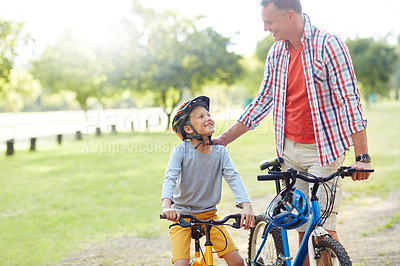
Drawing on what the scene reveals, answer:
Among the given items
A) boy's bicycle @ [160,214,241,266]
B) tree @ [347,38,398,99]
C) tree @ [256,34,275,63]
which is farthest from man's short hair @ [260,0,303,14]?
tree @ [347,38,398,99]

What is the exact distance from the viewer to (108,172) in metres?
13.1

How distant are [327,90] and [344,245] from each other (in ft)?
10.7

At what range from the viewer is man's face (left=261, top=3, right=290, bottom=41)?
129 inches

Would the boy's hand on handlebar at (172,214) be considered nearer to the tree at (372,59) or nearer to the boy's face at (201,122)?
the boy's face at (201,122)

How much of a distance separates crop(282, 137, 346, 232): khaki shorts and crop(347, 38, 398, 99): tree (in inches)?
1808

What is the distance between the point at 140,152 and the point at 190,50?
11.8 m

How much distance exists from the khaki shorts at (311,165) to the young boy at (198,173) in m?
0.55

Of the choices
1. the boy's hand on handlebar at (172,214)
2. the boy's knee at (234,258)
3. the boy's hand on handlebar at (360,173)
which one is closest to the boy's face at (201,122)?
the boy's hand on handlebar at (172,214)

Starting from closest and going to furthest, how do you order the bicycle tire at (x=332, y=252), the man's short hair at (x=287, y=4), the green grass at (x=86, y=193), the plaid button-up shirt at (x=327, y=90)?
the bicycle tire at (x=332, y=252)
the plaid button-up shirt at (x=327, y=90)
the man's short hair at (x=287, y=4)
the green grass at (x=86, y=193)

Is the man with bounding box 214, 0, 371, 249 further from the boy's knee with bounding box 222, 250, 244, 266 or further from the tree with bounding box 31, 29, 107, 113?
the tree with bounding box 31, 29, 107, 113

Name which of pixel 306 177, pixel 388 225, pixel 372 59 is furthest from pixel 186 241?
pixel 372 59

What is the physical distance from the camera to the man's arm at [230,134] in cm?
374

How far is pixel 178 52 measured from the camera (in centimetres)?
2809

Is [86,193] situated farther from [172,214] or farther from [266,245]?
[172,214]
